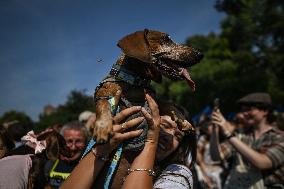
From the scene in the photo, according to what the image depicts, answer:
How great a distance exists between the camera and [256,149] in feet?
15.4

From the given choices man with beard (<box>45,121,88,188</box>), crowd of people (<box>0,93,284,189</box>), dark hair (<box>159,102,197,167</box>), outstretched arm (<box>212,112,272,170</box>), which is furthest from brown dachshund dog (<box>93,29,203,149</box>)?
outstretched arm (<box>212,112,272,170</box>)

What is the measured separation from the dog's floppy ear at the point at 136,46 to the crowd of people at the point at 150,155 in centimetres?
32

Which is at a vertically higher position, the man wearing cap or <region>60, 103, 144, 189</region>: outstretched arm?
the man wearing cap

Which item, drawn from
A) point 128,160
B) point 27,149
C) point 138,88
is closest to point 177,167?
point 128,160

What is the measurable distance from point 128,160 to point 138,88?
0.58 metres

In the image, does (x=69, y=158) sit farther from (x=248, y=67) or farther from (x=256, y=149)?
(x=248, y=67)

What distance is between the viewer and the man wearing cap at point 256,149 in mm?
4398

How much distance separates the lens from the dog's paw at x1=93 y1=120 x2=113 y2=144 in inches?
89.2

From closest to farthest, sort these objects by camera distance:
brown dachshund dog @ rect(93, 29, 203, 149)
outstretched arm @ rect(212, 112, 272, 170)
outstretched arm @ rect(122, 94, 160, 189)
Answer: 1. outstretched arm @ rect(122, 94, 160, 189)
2. brown dachshund dog @ rect(93, 29, 203, 149)
3. outstretched arm @ rect(212, 112, 272, 170)

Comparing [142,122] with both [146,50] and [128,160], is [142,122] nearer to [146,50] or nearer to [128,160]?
[128,160]

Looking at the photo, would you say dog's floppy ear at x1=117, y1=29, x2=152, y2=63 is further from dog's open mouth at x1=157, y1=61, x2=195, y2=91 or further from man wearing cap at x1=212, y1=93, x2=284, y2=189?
man wearing cap at x1=212, y1=93, x2=284, y2=189

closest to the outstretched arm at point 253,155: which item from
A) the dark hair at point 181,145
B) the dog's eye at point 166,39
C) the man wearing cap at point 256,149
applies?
the man wearing cap at point 256,149

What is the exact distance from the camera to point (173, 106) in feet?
10.1

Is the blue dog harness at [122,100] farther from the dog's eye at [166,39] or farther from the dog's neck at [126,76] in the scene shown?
the dog's eye at [166,39]
